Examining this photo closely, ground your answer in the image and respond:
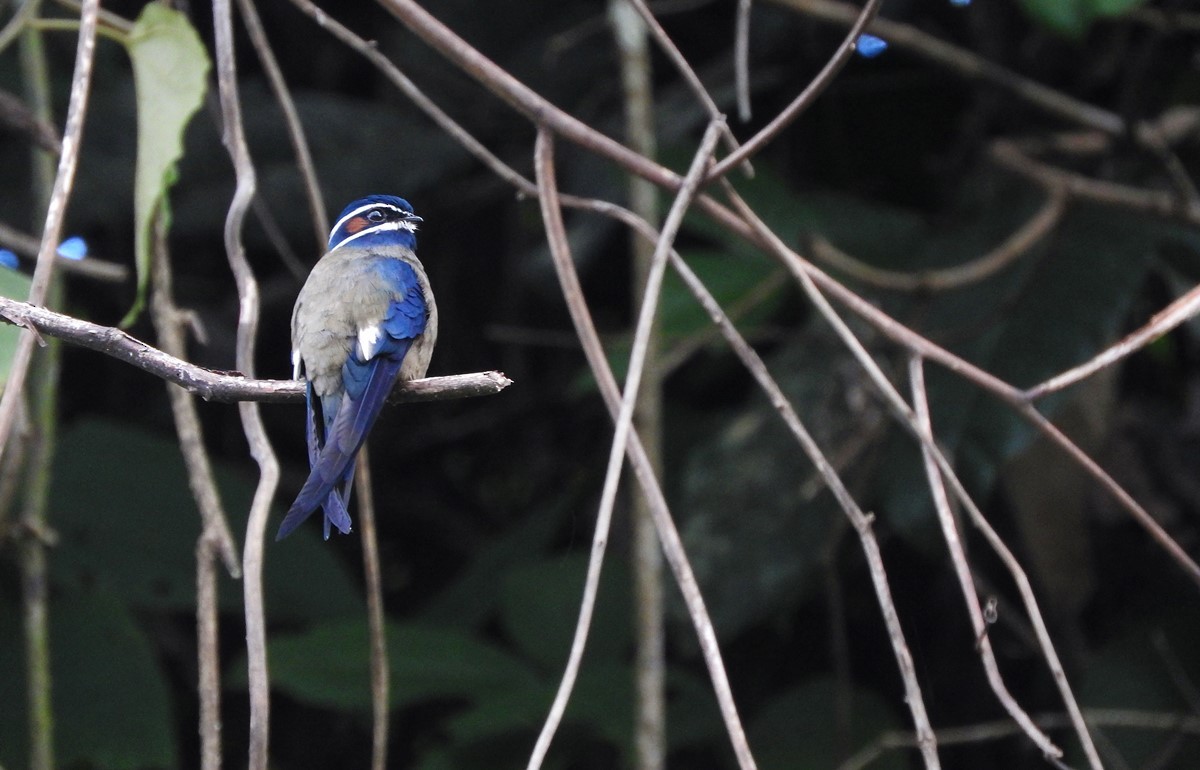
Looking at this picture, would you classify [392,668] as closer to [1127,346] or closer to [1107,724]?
[1107,724]

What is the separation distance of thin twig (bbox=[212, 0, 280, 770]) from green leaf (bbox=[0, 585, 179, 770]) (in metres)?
1.56

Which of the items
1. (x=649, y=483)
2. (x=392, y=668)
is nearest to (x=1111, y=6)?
(x=649, y=483)

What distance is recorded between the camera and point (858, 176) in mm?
5219

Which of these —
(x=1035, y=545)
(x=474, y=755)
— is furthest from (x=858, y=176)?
(x=474, y=755)

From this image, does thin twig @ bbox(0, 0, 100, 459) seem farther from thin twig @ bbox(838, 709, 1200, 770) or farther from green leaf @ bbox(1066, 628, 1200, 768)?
green leaf @ bbox(1066, 628, 1200, 768)

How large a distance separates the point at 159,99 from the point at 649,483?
1.25 m

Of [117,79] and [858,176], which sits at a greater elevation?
[117,79]

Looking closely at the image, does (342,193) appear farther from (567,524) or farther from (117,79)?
(567,524)

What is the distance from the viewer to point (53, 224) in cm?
188

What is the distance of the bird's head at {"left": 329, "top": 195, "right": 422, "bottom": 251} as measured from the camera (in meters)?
2.97

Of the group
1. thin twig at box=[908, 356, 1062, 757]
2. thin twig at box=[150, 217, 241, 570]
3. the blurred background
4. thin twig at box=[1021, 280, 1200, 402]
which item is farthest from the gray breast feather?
thin twig at box=[1021, 280, 1200, 402]

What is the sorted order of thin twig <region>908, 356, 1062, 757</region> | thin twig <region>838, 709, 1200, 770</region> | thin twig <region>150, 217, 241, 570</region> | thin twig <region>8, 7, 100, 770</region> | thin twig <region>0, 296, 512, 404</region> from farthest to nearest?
1. thin twig <region>838, 709, 1200, 770</region>
2. thin twig <region>150, 217, 241, 570</region>
3. thin twig <region>908, 356, 1062, 757</region>
4. thin twig <region>8, 7, 100, 770</region>
5. thin twig <region>0, 296, 512, 404</region>

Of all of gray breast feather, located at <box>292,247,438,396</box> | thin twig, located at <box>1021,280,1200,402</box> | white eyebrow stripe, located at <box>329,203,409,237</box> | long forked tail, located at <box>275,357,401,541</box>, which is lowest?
thin twig, located at <box>1021,280,1200,402</box>

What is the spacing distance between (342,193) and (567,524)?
138cm
